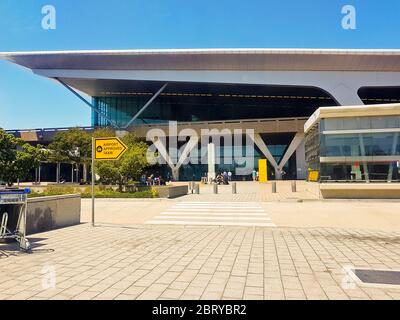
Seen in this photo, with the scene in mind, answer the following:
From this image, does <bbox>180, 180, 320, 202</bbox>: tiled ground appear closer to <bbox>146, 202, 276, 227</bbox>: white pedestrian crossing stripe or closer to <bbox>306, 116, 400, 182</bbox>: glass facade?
<bbox>306, 116, 400, 182</bbox>: glass facade

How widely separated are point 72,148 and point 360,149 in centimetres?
2714

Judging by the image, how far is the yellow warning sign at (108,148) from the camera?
10961mm

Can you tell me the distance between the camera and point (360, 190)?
61.7 feet

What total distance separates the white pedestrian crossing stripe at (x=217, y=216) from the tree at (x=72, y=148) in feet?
69.8

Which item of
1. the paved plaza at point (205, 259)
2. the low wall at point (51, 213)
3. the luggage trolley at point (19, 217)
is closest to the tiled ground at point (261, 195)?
the paved plaza at point (205, 259)

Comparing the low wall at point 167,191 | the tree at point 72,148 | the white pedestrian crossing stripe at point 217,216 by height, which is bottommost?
the white pedestrian crossing stripe at point 217,216

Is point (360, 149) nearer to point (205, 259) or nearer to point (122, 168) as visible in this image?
point (122, 168)

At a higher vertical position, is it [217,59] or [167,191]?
[217,59]

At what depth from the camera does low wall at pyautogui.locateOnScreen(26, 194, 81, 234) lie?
9.64m

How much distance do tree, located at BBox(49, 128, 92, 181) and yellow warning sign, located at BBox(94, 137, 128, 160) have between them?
24.0 meters

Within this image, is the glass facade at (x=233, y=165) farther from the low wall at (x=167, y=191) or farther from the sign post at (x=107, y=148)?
the sign post at (x=107, y=148)

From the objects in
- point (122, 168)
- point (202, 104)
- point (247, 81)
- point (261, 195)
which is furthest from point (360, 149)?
point (202, 104)

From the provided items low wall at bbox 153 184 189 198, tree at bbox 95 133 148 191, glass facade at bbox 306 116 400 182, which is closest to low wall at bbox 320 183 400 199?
glass facade at bbox 306 116 400 182

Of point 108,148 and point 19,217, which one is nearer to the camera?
point 19,217
